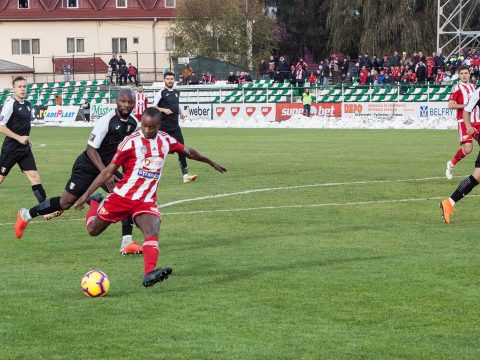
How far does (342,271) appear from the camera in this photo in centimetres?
1055

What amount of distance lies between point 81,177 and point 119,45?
3311 inches

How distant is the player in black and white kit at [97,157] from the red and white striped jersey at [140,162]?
5.75 ft

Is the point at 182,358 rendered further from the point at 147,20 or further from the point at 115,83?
the point at 147,20

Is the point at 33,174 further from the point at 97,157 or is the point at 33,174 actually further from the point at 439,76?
the point at 439,76

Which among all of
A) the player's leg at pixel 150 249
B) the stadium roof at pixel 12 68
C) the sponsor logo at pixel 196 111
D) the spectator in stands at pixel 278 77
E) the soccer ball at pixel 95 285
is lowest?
the sponsor logo at pixel 196 111

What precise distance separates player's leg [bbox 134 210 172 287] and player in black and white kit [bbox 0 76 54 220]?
7.08 metres

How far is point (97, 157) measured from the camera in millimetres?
12477

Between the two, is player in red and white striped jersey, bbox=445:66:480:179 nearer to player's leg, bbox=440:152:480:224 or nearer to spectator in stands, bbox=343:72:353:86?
player's leg, bbox=440:152:480:224

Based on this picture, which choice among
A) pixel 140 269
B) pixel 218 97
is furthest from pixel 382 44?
pixel 140 269

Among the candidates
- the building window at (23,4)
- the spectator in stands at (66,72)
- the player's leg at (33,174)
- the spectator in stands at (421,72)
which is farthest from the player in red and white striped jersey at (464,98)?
the building window at (23,4)

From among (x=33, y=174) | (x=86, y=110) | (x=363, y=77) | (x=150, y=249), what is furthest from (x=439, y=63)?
(x=150, y=249)

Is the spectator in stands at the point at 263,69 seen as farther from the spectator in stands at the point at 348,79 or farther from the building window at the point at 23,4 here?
the building window at the point at 23,4

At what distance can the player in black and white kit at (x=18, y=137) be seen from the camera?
17047 millimetres

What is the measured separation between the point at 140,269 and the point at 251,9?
69.0 metres
